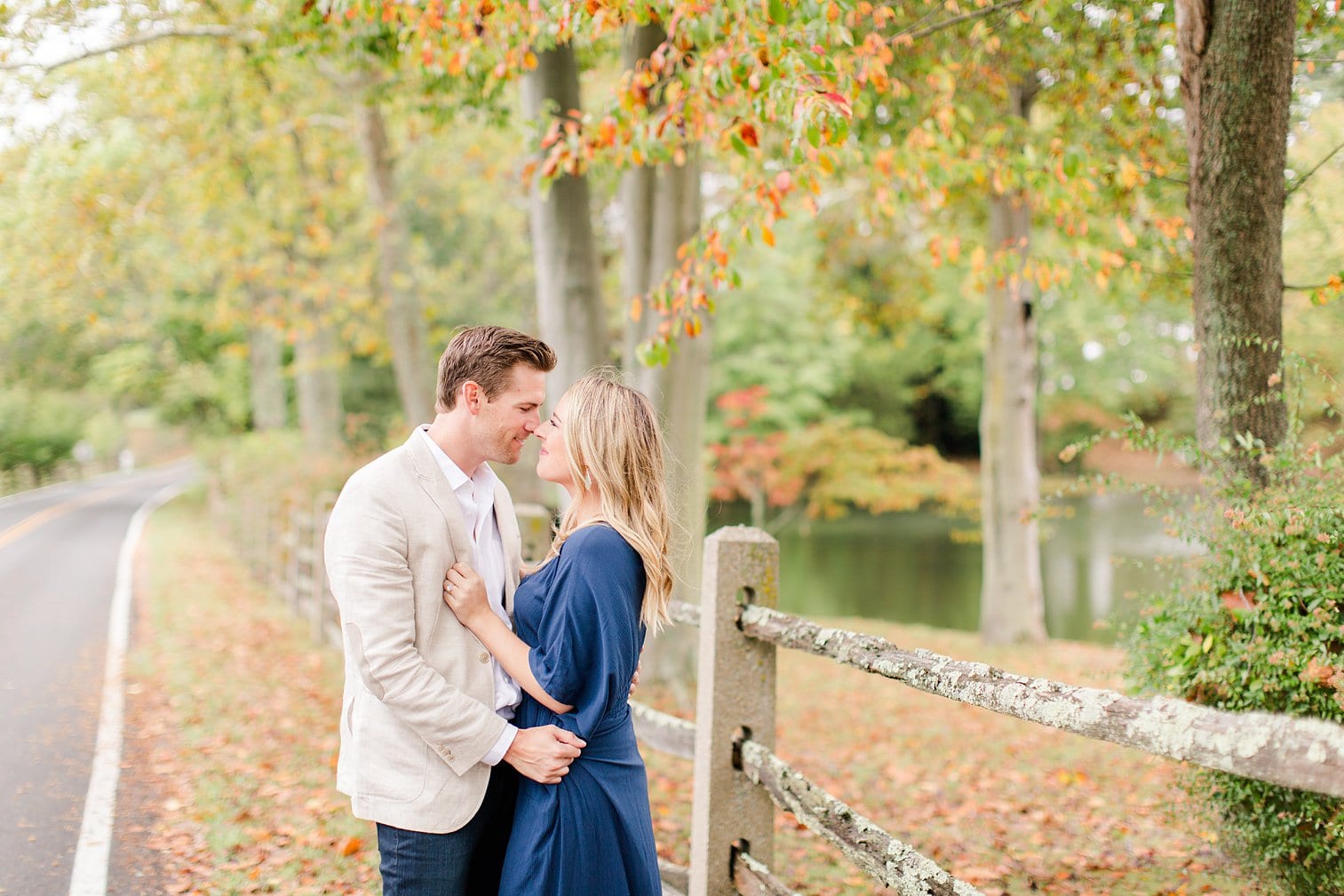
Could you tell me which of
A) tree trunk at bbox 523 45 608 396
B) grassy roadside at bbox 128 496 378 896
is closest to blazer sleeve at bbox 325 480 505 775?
grassy roadside at bbox 128 496 378 896

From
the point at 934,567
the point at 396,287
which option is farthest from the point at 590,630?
the point at 934,567

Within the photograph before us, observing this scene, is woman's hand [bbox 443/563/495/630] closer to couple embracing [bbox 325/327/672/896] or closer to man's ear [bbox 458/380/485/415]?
couple embracing [bbox 325/327/672/896]

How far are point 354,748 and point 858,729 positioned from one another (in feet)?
20.5

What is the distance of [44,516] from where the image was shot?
1884cm

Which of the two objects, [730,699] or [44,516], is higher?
[730,699]

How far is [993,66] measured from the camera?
7844 mm

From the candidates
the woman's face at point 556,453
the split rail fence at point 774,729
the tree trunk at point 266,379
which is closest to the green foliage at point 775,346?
the tree trunk at point 266,379

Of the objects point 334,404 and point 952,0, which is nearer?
point 952,0

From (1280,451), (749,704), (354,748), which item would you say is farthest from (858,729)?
(354,748)

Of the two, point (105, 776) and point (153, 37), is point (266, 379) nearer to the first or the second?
point (153, 37)

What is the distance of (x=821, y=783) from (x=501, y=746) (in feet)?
13.8

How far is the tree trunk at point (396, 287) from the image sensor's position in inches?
487

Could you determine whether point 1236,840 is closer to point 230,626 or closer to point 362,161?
point 230,626

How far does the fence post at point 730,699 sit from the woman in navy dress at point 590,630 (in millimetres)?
963
